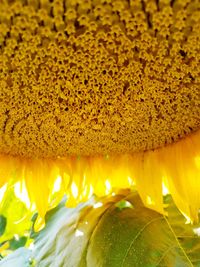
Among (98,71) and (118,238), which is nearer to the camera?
(98,71)

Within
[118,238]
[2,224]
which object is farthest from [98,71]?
[2,224]

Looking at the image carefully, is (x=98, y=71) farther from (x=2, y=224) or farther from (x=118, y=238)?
(x=2, y=224)

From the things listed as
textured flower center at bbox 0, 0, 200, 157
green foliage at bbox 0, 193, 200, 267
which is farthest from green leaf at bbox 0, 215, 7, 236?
textured flower center at bbox 0, 0, 200, 157

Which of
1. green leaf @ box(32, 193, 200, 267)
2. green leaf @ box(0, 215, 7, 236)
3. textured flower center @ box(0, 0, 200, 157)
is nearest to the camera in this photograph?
textured flower center @ box(0, 0, 200, 157)

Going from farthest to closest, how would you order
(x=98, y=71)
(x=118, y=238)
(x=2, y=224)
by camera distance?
1. (x=2, y=224)
2. (x=118, y=238)
3. (x=98, y=71)

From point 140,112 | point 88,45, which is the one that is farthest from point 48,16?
point 140,112

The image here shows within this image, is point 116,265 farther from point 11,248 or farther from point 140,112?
point 11,248

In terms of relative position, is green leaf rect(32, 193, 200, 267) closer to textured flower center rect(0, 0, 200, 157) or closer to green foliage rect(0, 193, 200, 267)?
green foliage rect(0, 193, 200, 267)

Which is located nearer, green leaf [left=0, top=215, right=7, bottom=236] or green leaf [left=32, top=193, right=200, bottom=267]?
green leaf [left=32, top=193, right=200, bottom=267]
